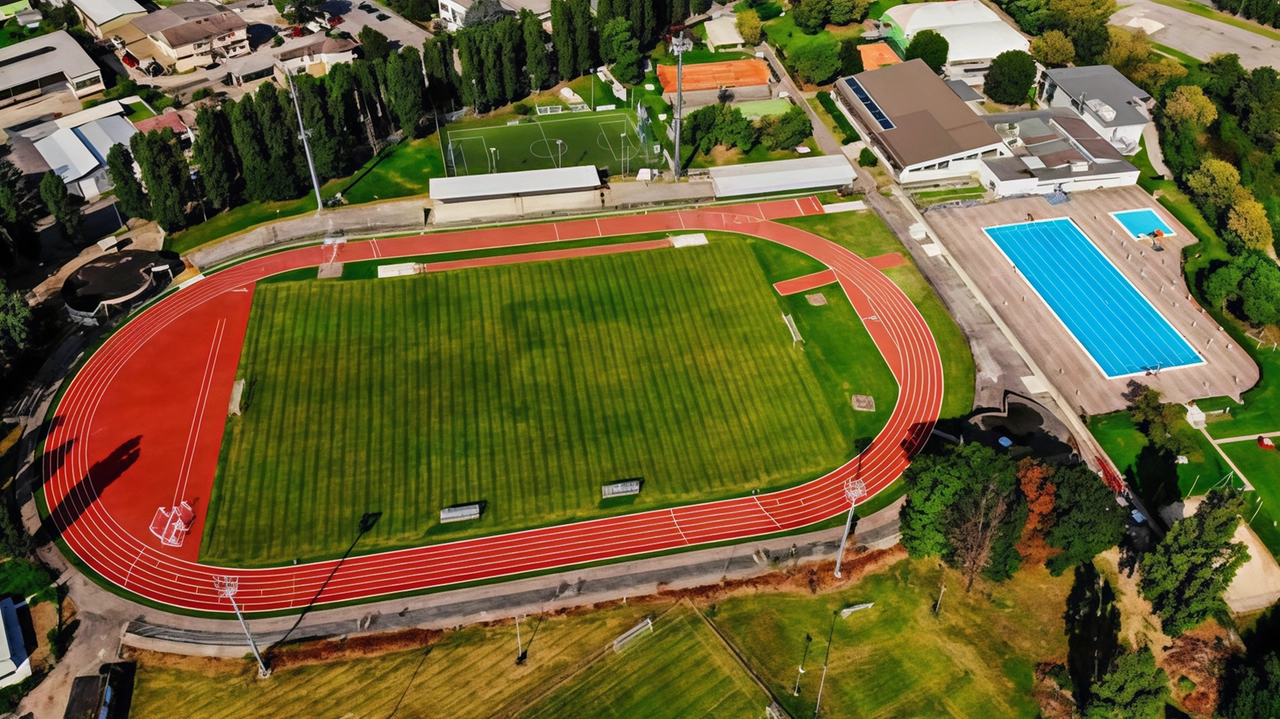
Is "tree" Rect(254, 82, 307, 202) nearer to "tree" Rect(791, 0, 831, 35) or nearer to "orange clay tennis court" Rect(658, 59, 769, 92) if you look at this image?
"orange clay tennis court" Rect(658, 59, 769, 92)

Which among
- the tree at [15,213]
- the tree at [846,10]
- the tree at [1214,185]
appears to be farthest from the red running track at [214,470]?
the tree at [846,10]

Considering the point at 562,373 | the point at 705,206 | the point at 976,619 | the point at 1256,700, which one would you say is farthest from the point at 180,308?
the point at 1256,700

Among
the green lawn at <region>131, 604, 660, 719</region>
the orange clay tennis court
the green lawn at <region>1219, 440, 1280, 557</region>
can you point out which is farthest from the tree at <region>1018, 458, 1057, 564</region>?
the orange clay tennis court

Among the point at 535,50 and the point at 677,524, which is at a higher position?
the point at 535,50

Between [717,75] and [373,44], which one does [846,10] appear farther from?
[373,44]

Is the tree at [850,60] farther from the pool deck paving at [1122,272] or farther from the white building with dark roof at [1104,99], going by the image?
the pool deck paving at [1122,272]

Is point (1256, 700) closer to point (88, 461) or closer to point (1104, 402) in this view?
point (1104, 402)

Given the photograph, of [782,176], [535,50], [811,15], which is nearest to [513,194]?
[535,50]
